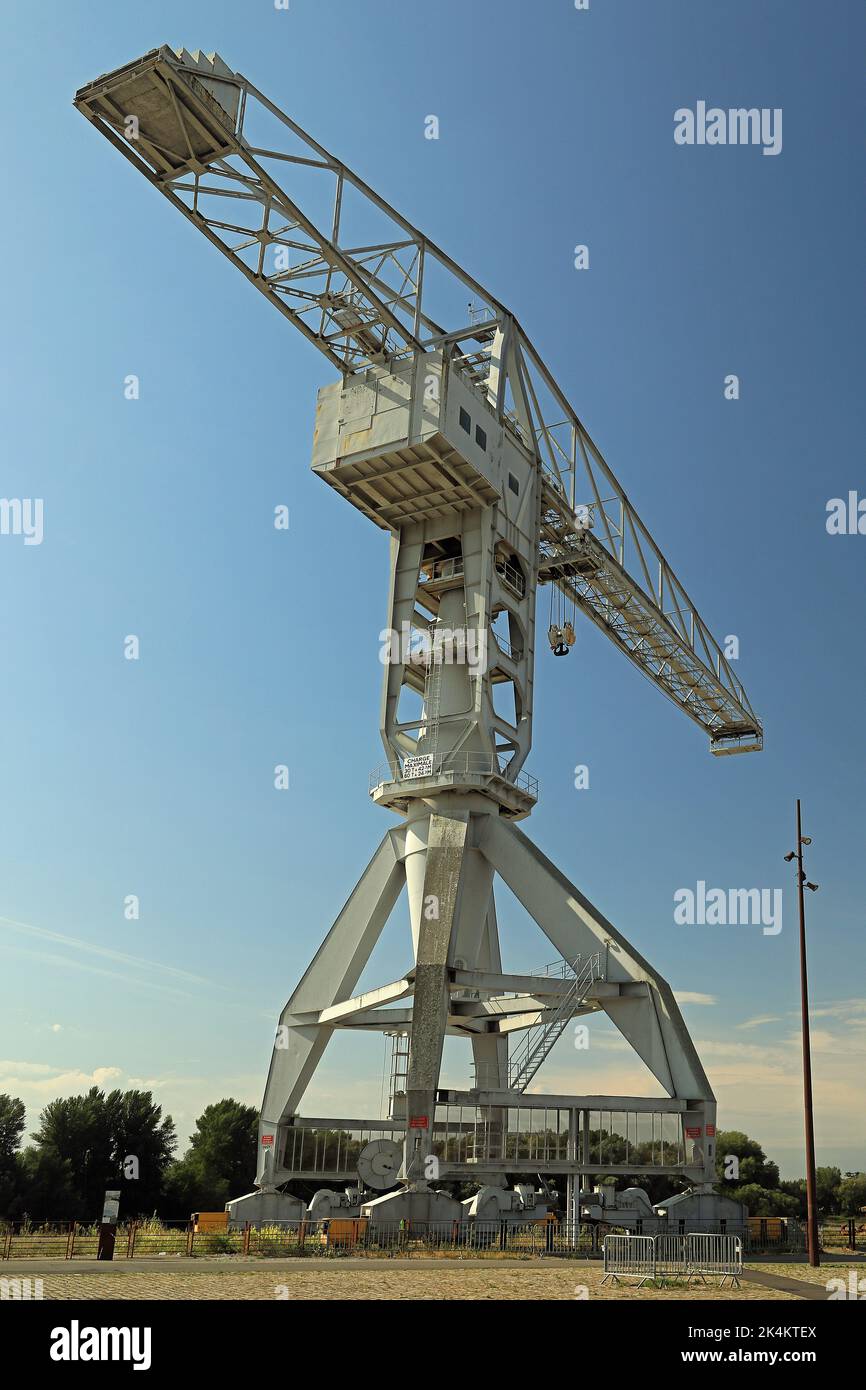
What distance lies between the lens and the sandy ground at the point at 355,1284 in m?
16.5

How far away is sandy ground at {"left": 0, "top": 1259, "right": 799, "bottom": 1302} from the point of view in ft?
54.0

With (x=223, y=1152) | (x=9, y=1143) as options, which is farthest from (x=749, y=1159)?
(x=9, y=1143)

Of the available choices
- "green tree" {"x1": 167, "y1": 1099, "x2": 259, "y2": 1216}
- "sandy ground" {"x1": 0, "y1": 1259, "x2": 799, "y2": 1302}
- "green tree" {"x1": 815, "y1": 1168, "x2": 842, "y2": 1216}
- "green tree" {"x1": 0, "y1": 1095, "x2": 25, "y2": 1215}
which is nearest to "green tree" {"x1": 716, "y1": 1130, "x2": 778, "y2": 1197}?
"green tree" {"x1": 815, "y1": 1168, "x2": 842, "y2": 1216}

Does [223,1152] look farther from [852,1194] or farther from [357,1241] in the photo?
[852,1194]

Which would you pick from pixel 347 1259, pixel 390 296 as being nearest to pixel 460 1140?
pixel 347 1259

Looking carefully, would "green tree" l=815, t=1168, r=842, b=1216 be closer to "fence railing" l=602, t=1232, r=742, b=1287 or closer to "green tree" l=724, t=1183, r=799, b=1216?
"green tree" l=724, t=1183, r=799, b=1216

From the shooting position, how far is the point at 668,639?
45.5m

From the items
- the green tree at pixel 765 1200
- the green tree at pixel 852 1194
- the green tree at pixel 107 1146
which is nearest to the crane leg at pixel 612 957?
the green tree at pixel 107 1146

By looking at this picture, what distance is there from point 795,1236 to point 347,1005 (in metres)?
A: 13.7

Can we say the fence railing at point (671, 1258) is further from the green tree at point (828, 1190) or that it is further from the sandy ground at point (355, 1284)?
the green tree at point (828, 1190)

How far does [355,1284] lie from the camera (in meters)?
18.0

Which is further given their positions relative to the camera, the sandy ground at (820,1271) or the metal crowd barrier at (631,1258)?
the sandy ground at (820,1271)

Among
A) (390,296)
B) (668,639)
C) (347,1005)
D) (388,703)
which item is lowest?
(347,1005)
